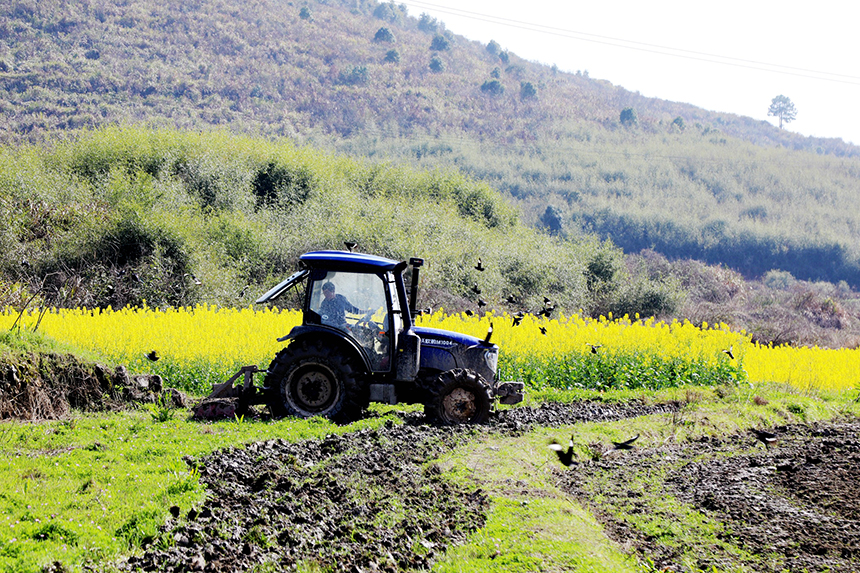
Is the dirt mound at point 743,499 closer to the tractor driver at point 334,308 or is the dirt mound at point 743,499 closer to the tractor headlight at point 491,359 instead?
the tractor headlight at point 491,359

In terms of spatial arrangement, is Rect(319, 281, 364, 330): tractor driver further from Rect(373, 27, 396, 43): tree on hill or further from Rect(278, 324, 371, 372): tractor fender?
Rect(373, 27, 396, 43): tree on hill

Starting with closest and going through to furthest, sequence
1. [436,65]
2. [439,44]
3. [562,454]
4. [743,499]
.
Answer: [743,499]
[562,454]
[436,65]
[439,44]

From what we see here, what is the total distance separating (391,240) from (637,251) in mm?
40005

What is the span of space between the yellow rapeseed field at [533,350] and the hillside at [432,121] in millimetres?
30079

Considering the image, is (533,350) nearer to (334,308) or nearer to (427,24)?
(334,308)

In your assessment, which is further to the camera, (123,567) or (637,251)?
(637,251)

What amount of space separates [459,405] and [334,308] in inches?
83.7

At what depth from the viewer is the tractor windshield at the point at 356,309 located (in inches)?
371

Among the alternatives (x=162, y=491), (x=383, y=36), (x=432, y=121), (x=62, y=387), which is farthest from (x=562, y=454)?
(x=383, y=36)

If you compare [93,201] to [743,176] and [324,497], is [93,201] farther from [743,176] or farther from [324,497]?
[743,176]

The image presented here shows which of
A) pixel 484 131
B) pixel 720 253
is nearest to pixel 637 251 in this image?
pixel 720 253

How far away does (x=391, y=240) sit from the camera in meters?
27.1

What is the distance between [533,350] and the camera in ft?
47.7

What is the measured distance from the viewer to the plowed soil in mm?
5258
